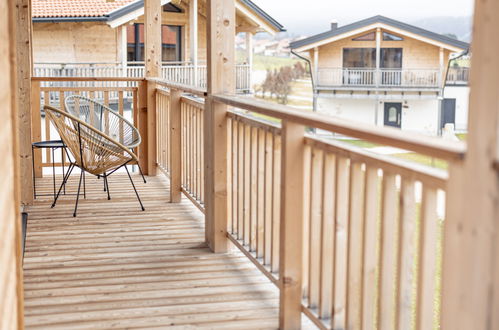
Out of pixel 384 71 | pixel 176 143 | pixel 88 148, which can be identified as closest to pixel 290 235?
pixel 88 148

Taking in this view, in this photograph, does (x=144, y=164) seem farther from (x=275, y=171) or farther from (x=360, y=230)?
(x=360, y=230)

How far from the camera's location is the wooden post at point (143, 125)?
6.82 metres

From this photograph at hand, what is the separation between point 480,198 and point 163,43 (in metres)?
17.1

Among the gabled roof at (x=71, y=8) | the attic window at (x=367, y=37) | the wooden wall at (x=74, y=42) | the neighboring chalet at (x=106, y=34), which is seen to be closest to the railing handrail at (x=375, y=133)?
the attic window at (x=367, y=37)

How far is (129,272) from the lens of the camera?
12.9 feet

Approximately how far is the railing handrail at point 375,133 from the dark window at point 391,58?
14.5 feet

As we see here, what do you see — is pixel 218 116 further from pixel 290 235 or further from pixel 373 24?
pixel 373 24

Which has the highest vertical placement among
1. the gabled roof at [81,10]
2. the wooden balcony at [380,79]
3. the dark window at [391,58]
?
the gabled roof at [81,10]

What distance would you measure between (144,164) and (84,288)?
3452mm

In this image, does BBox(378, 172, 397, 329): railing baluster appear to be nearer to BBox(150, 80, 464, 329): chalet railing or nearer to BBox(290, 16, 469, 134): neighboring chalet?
BBox(150, 80, 464, 329): chalet railing

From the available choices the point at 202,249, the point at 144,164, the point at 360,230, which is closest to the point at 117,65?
the point at 144,164

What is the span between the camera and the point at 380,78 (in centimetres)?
855

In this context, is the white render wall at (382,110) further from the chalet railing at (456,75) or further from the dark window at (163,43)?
the dark window at (163,43)

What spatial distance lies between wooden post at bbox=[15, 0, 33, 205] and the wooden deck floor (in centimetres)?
23
